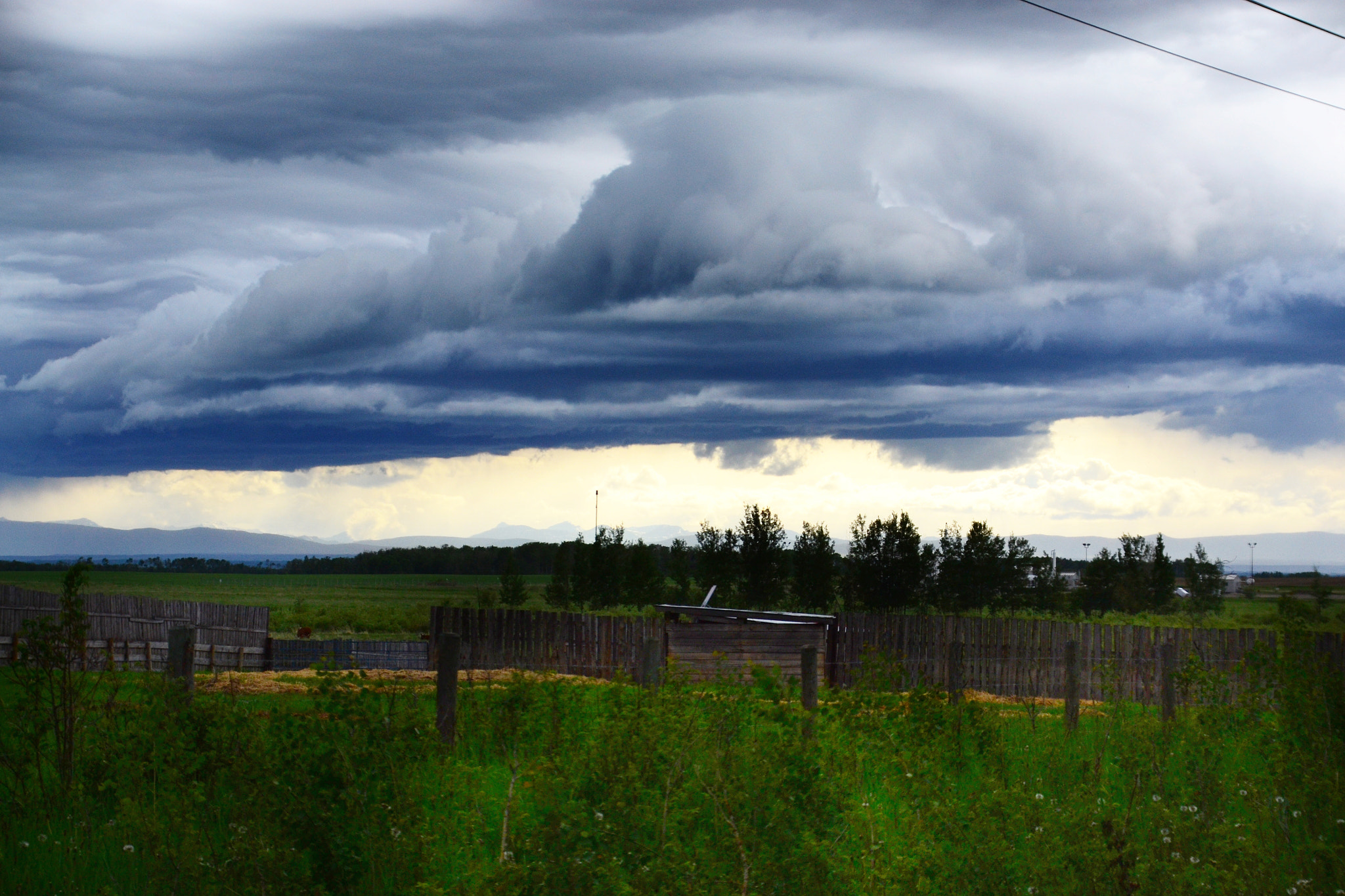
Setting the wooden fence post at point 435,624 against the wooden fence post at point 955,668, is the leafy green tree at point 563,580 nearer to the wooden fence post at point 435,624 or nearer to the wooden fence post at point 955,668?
the wooden fence post at point 435,624

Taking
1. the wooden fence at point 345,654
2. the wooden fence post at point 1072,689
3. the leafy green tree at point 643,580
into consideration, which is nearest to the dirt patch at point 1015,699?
the wooden fence post at point 1072,689

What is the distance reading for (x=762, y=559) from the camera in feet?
186

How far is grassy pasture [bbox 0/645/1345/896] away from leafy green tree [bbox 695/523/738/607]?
1815 inches

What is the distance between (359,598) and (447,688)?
123 metres

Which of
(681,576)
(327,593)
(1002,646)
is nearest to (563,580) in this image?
(681,576)

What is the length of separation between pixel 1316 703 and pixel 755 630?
1252cm

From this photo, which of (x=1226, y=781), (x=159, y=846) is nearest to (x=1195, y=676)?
(x=1226, y=781)

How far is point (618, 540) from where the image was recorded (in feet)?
220

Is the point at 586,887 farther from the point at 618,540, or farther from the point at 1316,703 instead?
the point at 618,540

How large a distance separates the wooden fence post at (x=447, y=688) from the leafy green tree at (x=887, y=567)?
55.2 meters

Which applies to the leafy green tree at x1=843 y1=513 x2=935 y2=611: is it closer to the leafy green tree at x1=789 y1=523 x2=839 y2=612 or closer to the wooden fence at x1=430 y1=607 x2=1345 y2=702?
the leafy green tree at x1=789 y1=523 x2=839 y2=612

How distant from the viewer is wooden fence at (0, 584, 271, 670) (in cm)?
2889

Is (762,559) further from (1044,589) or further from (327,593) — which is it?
(327,593)

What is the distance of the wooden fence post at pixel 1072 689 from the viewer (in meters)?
12.4
